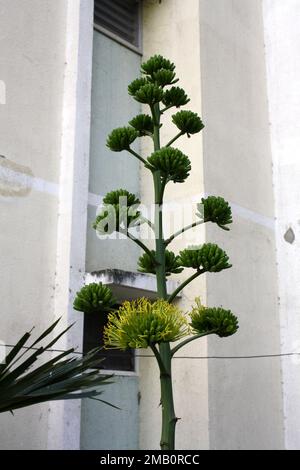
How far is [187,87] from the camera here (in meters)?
6.46

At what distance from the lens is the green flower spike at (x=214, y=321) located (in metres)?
3.27

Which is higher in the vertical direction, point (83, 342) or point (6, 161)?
point (6, 161)

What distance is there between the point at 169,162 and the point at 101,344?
2.62 meters

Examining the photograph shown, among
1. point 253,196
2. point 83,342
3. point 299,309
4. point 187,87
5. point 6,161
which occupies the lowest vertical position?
point 83,342

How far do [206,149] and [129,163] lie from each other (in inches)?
29.3

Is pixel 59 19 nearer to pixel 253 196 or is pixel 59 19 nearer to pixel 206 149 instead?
pixel 206 149

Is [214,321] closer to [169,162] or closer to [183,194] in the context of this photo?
[169,162]

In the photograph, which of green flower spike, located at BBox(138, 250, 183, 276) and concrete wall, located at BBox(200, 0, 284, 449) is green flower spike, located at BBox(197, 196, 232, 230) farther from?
concrete wall, located at BBox(200, 0, 284, 449)

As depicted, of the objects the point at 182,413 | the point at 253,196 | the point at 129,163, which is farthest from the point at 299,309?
the point at 129,163

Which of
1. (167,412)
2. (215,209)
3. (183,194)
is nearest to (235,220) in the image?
(183,194)

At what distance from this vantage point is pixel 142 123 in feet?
12.3

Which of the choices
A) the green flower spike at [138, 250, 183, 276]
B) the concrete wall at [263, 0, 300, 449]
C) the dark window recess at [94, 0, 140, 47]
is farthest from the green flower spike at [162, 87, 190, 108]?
the concrete wall at [263, 0, 300, 449]

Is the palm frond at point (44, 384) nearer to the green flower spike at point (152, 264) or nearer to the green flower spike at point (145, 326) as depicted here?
the green flower spike at point (145, 326)
